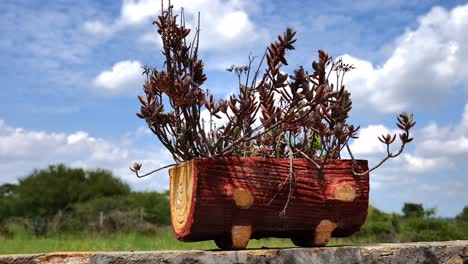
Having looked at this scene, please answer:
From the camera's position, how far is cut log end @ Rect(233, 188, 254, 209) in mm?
2809

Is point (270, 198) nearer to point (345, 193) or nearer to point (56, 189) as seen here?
point (345, 193)

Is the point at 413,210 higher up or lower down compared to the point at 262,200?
lower down

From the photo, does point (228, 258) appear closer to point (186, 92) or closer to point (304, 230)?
point (304, 230)

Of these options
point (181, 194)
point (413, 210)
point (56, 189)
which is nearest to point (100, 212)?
point (56, 189)

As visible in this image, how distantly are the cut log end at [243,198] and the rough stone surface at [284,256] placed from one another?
229 mm

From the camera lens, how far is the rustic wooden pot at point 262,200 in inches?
110

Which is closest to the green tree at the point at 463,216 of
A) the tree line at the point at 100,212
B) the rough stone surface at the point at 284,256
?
the tree line at the point at 100,212

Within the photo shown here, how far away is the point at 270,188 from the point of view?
2895 mm

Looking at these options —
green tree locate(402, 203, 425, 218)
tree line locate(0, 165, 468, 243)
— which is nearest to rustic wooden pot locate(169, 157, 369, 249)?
tree line locate(0, 165, 468, 243)

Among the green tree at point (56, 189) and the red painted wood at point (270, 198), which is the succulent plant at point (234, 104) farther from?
the green tree at point (56, 189)

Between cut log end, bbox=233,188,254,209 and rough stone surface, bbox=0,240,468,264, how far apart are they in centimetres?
23

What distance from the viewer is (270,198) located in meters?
2.90

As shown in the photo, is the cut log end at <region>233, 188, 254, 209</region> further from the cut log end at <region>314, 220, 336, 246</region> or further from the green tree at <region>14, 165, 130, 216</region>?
the green tree at <region>14, 165, 130, 216</region>

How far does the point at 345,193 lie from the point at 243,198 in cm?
62
